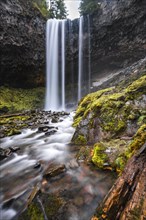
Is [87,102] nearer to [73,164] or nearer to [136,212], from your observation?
[73,164]

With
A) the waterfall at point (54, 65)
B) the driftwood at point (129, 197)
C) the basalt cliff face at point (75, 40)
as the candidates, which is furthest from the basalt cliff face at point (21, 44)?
the driftwood at point (129, 197)

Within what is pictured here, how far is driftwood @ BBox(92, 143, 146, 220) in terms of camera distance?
191 cm

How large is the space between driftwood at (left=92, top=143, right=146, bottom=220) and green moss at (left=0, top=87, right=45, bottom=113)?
17.6 meters

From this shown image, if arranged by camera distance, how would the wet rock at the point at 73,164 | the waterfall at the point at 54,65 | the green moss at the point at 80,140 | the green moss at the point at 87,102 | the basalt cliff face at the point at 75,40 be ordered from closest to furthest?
1. the wet rock at the point at 73,164
2. the green moss at the point at 80,140
3. the green moss at the point at 87,102
4. the basalt cliff face at the point at 75,40
5. the waterfall at the point at 54,65

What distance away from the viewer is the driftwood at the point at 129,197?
6.26ft

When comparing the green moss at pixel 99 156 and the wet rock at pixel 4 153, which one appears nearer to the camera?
the green moss at pixel 99 156

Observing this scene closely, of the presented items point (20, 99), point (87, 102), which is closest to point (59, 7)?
point (20, 99)

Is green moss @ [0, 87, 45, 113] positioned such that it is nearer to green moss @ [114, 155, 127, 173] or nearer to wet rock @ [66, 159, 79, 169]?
wet rock @ [66, 159, 79, 169]

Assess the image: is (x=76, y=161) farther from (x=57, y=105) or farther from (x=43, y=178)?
(x=57, y=105)

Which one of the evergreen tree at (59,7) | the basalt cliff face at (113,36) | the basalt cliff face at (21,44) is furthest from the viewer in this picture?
the evergreen tree at (59,7)

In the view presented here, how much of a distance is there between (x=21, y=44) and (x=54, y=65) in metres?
5.50

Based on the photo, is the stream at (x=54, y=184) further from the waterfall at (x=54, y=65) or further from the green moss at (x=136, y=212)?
the waterfall at (x=54, y=65)

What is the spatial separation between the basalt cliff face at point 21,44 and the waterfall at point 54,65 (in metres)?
0.92

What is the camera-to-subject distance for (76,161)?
4.32m
